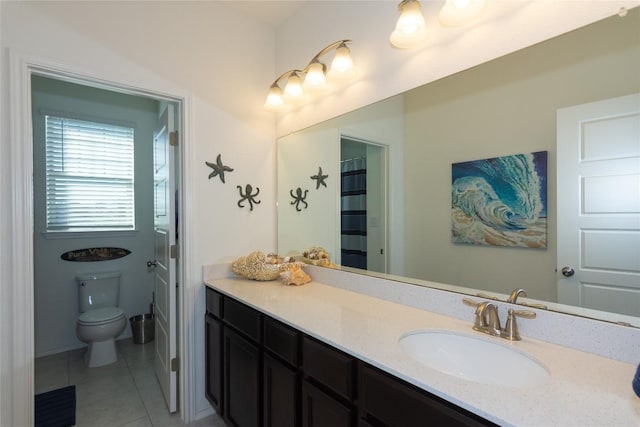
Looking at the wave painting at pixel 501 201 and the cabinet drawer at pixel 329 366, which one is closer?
the cabinet drawer at pixel 329 366

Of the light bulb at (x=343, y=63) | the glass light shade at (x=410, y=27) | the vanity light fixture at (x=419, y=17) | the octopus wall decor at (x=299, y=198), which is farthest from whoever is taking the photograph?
the octopus wall decor at (x=299, y=198)

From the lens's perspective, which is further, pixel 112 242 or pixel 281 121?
pixel 112 242

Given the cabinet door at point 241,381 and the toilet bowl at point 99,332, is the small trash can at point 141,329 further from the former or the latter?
the cabinet door at point 241,381

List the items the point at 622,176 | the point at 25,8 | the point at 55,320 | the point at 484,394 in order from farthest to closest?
the point at 55,320 → the point at 25,8 → the point at 622,176 → the point at 484,394

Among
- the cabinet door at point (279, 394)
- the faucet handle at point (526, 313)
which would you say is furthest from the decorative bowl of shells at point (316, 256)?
the faucet handle at point (526, 313)

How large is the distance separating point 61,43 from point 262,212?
1454mm

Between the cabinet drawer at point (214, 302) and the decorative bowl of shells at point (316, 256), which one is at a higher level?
the decorative bowl of shells at point (316, 256)

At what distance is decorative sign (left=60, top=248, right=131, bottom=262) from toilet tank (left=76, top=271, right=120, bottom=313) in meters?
0.15

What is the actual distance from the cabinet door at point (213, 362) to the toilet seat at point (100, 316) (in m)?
1.23

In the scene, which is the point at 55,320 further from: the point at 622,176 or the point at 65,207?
the point at 622,176

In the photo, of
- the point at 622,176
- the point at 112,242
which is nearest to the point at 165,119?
the point at 112,242

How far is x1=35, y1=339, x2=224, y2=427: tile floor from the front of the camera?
A: 1.99 m

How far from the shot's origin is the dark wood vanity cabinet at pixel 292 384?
845 millimetres

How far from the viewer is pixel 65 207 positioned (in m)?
2.90
